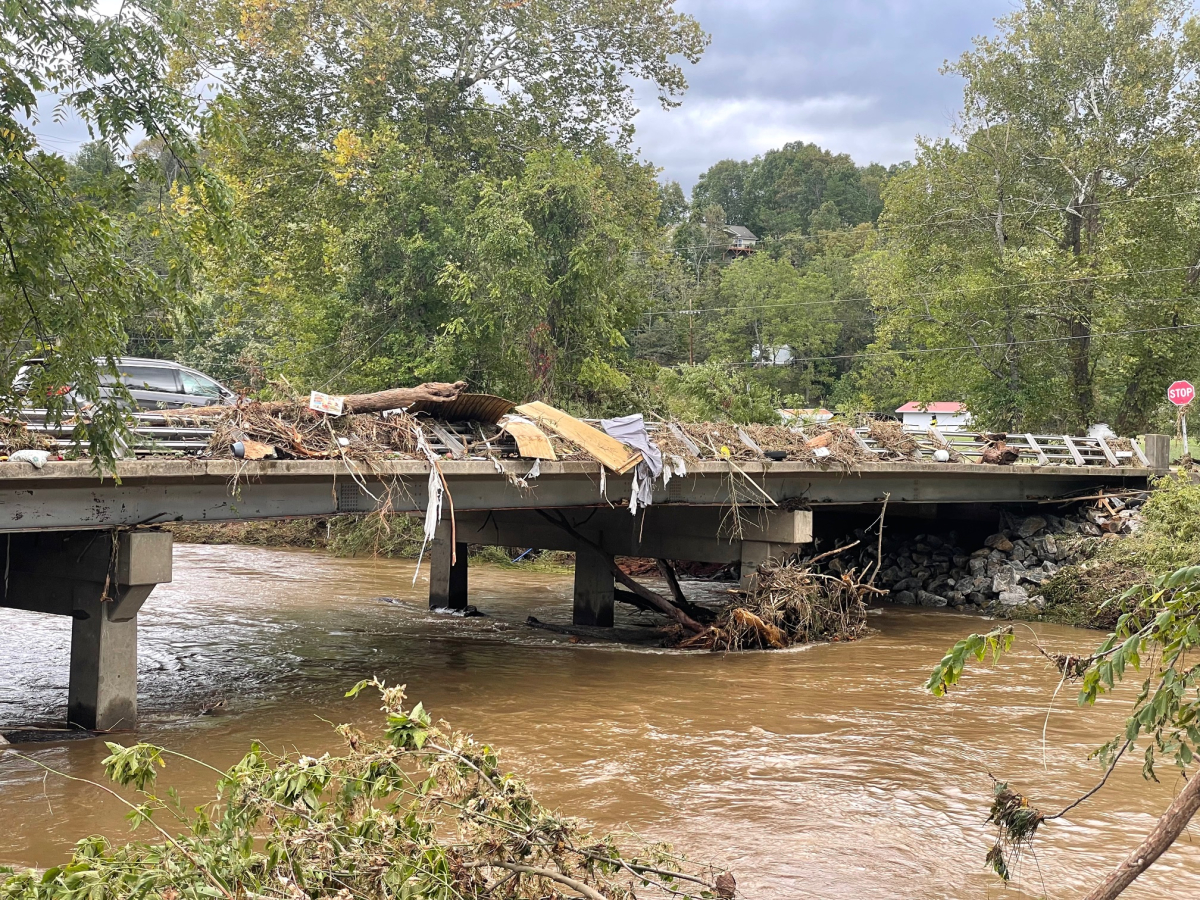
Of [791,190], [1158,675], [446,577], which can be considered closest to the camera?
[1158,675]

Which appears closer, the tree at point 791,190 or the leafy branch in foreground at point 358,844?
the leafy branch in foreground at point 358,844

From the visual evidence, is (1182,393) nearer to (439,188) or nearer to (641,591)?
(641,591)

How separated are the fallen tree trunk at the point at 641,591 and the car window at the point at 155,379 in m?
7.63

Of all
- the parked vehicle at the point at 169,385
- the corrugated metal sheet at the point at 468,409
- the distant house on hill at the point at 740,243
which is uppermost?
the distant house on hill at the point at 740,243

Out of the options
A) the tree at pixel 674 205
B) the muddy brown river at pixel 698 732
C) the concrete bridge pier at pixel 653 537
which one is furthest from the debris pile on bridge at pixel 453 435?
the tree at pixel 674 205


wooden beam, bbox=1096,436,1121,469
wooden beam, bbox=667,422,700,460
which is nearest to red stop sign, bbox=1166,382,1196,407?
wooden beam, bbox=1096,436,1121,469

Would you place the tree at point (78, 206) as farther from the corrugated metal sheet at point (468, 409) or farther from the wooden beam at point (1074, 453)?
A: the wooden beam at point (1074, 453)

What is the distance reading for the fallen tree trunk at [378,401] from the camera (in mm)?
12852

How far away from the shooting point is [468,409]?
600 inches

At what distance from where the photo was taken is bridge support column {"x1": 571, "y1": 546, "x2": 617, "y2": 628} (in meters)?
20.0

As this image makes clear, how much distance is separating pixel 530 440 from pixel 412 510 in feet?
6.51

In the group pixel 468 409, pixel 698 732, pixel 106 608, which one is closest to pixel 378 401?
pixel 468 409

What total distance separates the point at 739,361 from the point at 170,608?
4366cm

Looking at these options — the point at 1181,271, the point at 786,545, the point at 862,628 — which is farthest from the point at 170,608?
the point at 1181,271
